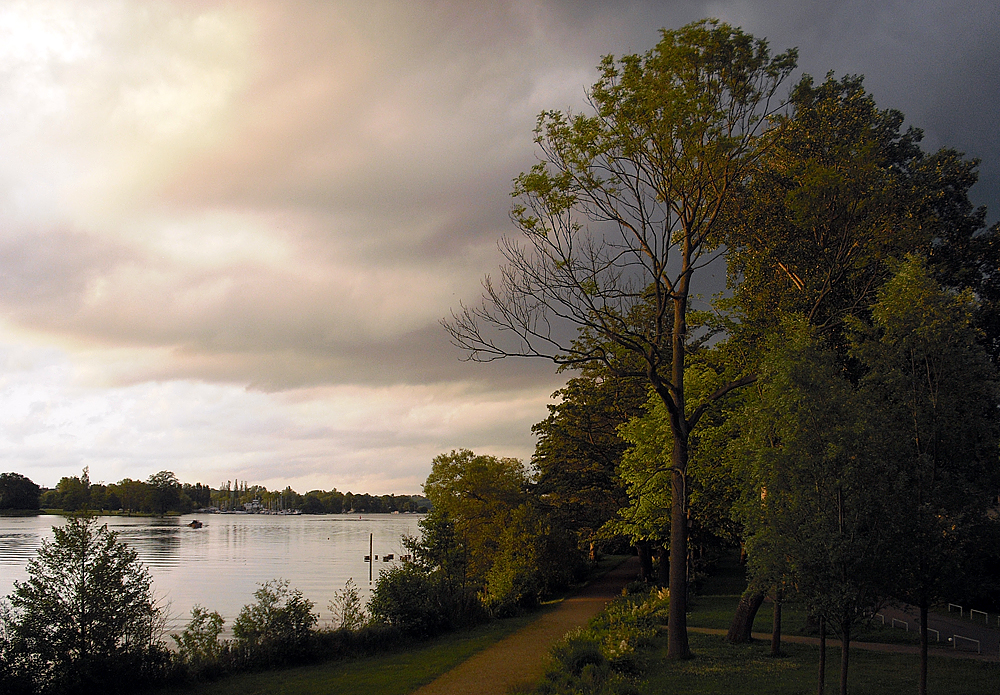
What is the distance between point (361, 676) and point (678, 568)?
782 cm

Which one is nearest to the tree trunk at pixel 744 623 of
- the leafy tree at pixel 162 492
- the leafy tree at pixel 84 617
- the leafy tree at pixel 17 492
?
the leafy tree at pixel 84 617

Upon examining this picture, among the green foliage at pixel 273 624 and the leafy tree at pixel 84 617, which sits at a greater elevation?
the leafy tree at pixel 84 617

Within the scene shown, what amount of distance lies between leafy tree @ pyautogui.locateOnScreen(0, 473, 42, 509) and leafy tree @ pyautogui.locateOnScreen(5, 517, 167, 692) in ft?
491

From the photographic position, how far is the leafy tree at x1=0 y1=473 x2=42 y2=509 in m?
136

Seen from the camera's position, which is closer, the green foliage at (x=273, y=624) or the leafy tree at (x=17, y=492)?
the green foliage at (x=273, y=624)

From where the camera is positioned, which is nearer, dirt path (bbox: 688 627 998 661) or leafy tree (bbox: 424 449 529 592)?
dirt path (bbox: 688 627 998 661)

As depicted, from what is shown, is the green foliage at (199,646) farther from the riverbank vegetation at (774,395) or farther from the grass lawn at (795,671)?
the grass lawn at (795,671)

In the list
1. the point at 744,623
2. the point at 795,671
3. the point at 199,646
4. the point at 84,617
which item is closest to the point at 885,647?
the point at 744,623

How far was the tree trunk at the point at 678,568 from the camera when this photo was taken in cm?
1588

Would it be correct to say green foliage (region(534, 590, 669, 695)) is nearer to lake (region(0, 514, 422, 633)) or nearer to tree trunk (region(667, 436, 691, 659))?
tree trunk (region(667, 436, 691, 659))

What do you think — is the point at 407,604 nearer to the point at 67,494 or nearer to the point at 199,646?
the point at 199,646

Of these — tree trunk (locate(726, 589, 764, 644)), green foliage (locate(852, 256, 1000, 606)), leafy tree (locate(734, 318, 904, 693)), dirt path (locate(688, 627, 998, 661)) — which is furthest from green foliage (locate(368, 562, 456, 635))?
green foliage (locate(852, 256, 1000, 606))

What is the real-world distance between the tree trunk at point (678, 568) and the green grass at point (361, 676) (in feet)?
17.8

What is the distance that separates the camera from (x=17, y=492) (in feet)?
451
